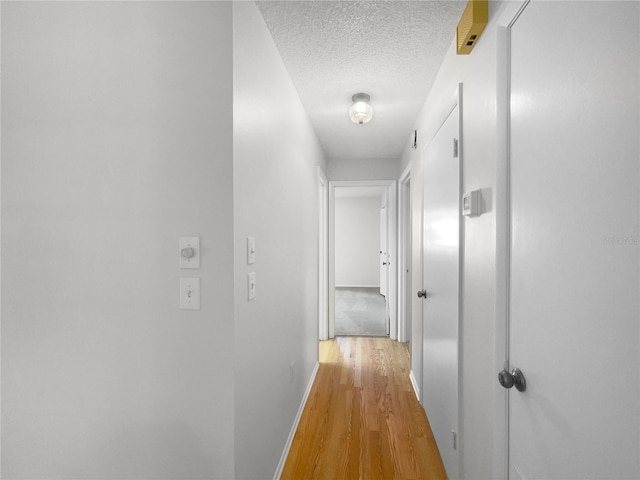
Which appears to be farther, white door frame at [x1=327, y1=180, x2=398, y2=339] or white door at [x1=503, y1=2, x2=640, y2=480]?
white door frame at [x1=327, y1=180, x2=398, y2=339]

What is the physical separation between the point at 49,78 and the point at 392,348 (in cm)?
367

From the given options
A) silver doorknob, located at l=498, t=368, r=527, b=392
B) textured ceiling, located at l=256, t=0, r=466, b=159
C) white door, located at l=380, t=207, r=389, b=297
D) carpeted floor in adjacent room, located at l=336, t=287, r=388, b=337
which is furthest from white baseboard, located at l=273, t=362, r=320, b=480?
textured ceiling, located at l=256, t=0, r=466, b=159

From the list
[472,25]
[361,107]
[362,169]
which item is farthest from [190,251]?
[362,169]

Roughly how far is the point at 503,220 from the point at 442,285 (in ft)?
2.72

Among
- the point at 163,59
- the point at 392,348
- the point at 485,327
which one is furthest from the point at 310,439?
the point at 163,59

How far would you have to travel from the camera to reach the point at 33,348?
1329mm

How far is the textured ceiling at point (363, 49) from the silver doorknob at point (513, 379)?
58.8 inches

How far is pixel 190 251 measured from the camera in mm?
1193

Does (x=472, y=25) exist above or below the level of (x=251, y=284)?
above

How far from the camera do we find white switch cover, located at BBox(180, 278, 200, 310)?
3.94 feet

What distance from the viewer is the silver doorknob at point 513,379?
991 mm

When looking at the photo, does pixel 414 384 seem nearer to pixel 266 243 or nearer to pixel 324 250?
pixel 324 250

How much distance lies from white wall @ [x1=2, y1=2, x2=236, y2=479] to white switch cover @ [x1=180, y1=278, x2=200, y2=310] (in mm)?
32

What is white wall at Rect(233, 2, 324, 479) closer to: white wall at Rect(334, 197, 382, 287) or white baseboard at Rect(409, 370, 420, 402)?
white baseboard at Rect(409, 370, 420, 402)
